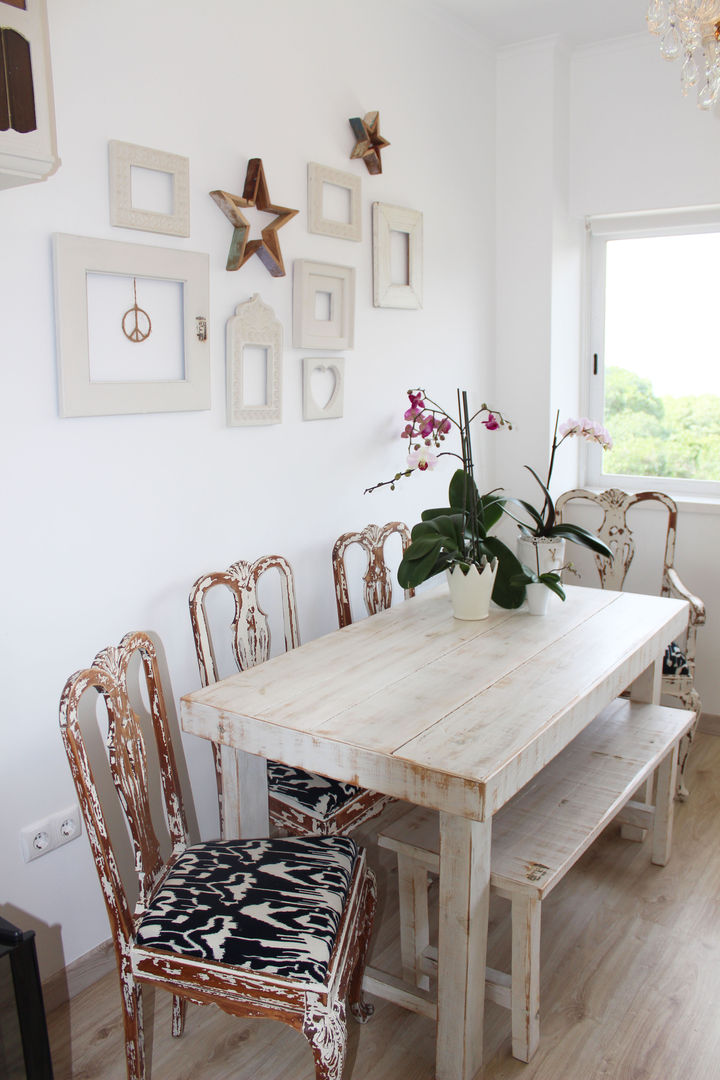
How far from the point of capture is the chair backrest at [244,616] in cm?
214

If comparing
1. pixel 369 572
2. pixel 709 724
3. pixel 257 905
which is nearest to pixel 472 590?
pixel 369 572

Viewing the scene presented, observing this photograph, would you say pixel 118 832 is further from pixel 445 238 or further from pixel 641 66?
pixel 641 66

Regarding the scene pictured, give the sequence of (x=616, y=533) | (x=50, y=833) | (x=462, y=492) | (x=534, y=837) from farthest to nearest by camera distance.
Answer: (x=616, y=533) → (x=462, y=492) → (x=50, y=833) → (x=534, y=837)

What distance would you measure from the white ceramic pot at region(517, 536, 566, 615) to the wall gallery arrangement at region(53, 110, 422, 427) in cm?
73

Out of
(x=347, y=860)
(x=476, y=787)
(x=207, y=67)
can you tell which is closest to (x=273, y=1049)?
(x=347, y=860)

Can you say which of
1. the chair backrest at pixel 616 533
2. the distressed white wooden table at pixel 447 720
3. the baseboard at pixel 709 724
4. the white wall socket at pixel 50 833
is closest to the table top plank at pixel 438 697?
the distressed white wooden table at pixel 447 720

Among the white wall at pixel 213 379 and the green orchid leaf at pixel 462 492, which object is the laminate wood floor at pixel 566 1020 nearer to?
the white wall at pixel 213 379

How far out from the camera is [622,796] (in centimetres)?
209

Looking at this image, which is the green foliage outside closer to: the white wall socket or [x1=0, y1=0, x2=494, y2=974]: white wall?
[x1=0, y1=0, x2=494, y2=974]: white wall

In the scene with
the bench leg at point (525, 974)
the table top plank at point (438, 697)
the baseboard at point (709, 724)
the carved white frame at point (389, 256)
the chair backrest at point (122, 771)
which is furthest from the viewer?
the baseboard at point (709, 724)

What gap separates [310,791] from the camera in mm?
2139

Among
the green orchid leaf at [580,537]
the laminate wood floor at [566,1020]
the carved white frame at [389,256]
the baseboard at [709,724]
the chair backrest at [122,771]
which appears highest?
the carved white frame at [389,256]

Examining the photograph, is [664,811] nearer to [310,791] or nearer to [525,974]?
[525,974]

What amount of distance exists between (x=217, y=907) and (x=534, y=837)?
0.68 meters
